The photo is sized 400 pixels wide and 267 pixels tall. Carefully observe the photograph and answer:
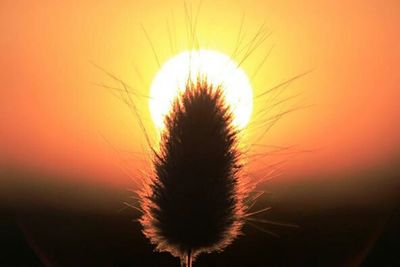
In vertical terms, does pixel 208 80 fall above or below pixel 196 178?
above

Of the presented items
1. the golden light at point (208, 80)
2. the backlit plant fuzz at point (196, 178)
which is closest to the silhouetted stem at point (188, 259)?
the backlit plant fuzz at point (196, 178)

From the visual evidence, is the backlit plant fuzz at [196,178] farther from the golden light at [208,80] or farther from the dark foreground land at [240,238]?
the dark foreground land at [240,238]

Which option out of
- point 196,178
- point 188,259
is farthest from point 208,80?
point 188,259

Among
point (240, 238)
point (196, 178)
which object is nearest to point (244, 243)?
point (240, 238)

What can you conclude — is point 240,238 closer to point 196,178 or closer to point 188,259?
point 188,259

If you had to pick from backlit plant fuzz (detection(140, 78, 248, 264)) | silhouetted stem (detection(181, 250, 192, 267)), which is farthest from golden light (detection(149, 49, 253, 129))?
silhouetted stem (detection(181, 250, 192, 267))

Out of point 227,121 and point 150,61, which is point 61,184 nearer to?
point 150,61

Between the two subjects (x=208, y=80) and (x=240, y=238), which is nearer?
(x=208, y=80)
